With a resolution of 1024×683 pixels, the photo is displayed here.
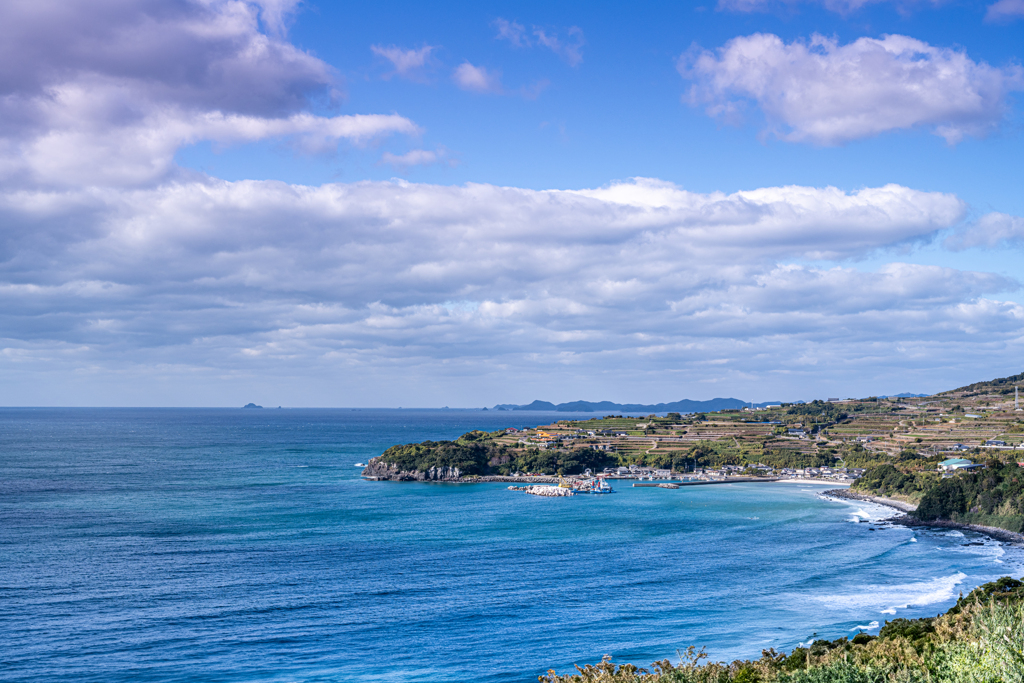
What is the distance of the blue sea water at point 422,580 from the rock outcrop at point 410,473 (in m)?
31.0

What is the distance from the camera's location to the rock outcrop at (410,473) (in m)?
146

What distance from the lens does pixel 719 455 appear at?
531 feet

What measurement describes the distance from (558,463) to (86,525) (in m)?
93.0

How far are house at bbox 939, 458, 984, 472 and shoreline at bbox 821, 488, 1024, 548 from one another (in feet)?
29.7

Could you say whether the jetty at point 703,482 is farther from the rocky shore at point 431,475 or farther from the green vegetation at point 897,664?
the green vegetation at point 897,664

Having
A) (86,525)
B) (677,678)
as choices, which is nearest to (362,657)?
(677,678)

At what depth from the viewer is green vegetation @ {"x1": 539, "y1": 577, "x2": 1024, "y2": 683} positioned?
2447 centimetres

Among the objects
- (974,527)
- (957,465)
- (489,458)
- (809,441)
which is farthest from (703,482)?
(974,527)

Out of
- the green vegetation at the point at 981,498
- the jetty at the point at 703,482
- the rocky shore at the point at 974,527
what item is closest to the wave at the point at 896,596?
the rocky shore at the point at 974,527

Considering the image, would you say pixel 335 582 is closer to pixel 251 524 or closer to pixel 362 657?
pixel 362 657

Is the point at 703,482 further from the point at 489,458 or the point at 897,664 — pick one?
the point at 897,664

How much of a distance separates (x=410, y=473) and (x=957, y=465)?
315 feet

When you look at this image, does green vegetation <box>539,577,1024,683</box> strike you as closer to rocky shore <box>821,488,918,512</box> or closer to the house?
rocky shore <box>821,488,918,512</box>

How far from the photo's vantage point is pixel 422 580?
62.5 metres
